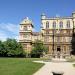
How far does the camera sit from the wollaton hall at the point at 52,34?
88.2m

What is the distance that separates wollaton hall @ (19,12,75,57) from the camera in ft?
290

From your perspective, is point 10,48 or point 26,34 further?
point 26,34

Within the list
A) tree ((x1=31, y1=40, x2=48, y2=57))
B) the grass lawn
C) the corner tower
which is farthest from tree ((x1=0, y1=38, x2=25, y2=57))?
the grass lawn

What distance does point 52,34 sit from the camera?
294ft

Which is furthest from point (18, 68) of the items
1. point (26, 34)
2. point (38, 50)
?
point (26, 34)

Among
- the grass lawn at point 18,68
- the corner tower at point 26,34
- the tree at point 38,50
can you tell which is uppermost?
Answer: the corner tower at point 26,34

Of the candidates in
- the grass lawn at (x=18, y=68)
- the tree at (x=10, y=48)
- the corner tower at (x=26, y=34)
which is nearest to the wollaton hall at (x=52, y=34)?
the corner tower at (x=26, y=34)

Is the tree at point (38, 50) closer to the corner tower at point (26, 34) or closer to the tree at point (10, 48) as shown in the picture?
the tree at point (10, 48)

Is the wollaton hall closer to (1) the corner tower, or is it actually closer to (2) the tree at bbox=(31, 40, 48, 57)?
(1) the corner tower

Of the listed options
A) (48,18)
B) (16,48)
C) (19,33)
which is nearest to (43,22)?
(48,18)

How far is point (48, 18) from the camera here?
9206cm

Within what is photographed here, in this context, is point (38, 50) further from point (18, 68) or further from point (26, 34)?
point (18, 68)

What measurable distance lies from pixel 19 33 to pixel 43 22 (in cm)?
910

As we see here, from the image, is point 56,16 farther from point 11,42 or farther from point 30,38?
point 11,42
